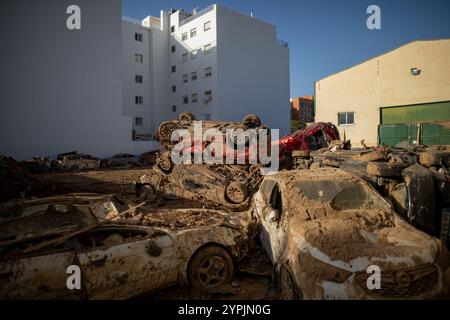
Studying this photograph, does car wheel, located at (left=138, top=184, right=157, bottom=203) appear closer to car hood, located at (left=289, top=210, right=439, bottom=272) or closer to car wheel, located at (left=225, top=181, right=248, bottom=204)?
car wheel, located at (left=225, top=181, right=248, bottom=204)

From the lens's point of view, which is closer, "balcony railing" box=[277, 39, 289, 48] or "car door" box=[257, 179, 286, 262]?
"car door" box=[257, 179, 286, 262]

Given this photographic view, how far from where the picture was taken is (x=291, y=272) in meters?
3.59

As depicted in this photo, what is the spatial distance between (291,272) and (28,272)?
2.95m

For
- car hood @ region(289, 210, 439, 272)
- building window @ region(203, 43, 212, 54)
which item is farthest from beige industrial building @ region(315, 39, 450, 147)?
car hood @ region(289, 210, 439, 272)

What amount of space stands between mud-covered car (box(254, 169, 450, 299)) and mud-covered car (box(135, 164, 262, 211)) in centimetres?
401

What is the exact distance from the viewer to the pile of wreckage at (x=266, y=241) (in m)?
3.32

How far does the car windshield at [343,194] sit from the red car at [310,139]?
8.03 metres

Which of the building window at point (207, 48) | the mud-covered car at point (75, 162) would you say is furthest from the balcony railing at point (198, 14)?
the mud-covered car at point (75, 162)

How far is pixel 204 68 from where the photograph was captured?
3212 centimetres

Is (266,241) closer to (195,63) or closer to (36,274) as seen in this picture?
(36,274)

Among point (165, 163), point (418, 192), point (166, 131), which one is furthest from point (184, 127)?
point (418, 192)

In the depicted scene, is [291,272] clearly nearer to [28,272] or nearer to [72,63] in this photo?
[28,272]

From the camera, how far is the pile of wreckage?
3.32 metres
